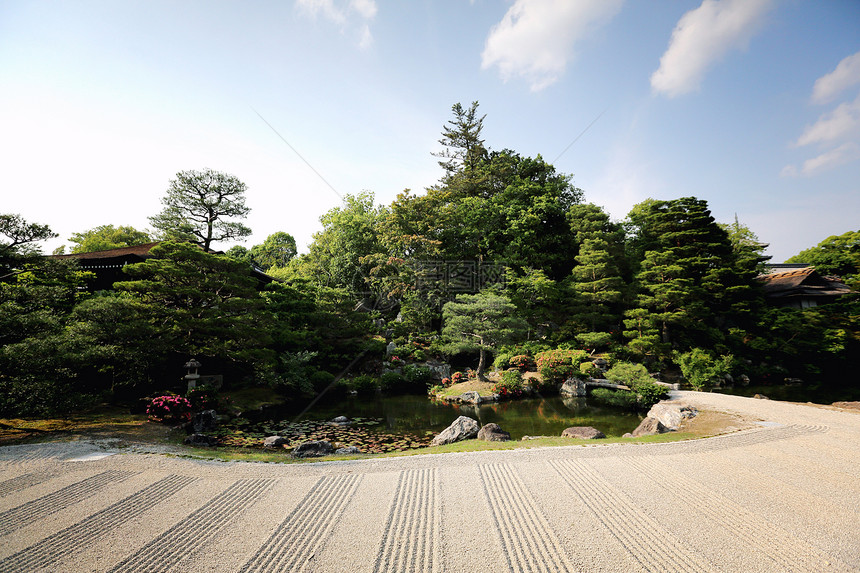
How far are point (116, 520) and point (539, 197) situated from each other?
74.1 ft

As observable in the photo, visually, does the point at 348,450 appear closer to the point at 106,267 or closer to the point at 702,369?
the point at 106,267

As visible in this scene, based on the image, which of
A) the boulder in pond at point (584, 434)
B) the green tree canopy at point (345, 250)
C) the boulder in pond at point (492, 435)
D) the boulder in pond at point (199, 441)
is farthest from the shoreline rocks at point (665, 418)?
the green tree canopy at point (345, 250)

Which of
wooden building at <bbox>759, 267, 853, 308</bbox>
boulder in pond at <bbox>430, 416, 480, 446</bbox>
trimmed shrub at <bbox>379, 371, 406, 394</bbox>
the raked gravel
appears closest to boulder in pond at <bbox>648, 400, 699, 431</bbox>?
Answer: the raked gravel

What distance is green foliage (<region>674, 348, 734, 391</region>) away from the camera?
1373 centimetres

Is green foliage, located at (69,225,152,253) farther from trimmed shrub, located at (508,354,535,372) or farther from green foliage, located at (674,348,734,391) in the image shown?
green foliage, located at (674,348,734,391)

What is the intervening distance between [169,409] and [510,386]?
11771 mm

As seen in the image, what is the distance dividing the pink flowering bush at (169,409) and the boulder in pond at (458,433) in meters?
7.08

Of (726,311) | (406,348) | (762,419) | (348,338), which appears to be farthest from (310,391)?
(726,311)

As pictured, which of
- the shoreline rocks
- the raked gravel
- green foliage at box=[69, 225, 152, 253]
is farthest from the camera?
green foliage at box=[69, 225, 152, 253]

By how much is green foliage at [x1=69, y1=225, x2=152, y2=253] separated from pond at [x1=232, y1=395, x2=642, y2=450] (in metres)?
18.1

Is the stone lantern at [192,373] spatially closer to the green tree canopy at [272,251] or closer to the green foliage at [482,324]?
the green foliage at [482,324]

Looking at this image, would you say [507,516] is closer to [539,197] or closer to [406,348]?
Answer: [406,348]

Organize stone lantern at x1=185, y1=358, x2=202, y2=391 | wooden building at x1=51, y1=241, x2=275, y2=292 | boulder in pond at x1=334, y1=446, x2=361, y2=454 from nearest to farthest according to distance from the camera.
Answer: boulder in pond at x1=334, y1=446, x2=361, y2=454
stone lantern at x1=185, y1=358, x2=202, y2=391
wooden building at x1=51, y1=241, x2=275, y2=292

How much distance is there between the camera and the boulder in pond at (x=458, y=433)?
8.32 metres
